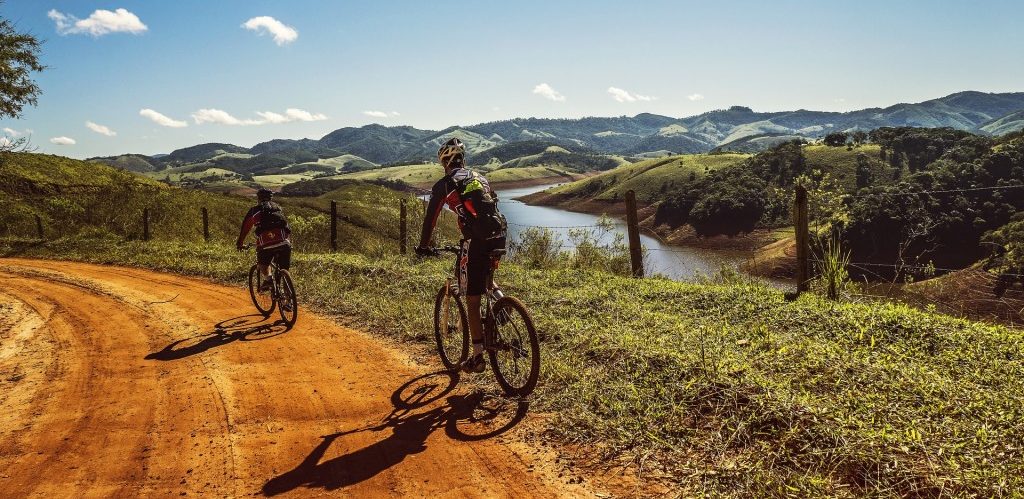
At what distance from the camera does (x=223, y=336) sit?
829cm

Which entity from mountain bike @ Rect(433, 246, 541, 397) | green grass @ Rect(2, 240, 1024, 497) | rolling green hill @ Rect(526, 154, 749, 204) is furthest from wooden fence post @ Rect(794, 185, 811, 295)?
rolling green hill @ Rect(526, 154, 749, 204)

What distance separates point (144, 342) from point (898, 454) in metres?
9.13

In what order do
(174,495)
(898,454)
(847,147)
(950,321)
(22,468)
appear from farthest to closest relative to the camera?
(847,147) → (950,321) → (22,468) → (174,495) → (898,454)

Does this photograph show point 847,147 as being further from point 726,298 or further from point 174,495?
point 174,495

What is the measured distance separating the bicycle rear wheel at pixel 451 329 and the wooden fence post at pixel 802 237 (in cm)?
586

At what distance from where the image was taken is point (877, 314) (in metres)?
6.55

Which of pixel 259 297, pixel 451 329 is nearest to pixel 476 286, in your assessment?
pixel 451 329

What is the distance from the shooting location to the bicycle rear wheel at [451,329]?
6.05 meters

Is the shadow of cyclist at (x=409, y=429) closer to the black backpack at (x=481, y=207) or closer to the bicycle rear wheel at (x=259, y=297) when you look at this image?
the black backpack at (x=481, y=207)

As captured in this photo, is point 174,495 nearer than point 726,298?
Yes

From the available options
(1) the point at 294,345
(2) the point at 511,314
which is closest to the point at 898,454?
(2) the point at 511,314

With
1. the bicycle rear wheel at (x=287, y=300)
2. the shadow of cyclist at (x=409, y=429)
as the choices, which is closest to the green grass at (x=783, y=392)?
the shadow of cyclist at (x=409, y=429)

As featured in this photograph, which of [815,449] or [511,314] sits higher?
[511,314]

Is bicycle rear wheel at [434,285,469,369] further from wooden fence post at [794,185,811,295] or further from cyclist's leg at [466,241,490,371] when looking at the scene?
wooden fence post at [794,185,811,295]
